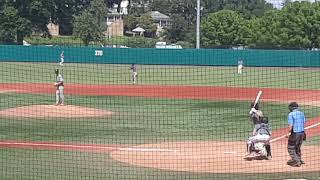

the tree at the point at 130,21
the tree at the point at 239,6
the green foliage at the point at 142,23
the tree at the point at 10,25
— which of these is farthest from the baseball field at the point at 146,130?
the tree at the point at 239,6

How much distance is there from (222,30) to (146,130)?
142 ft

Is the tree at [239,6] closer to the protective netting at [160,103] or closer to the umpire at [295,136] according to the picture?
the protective netting at [160,103]

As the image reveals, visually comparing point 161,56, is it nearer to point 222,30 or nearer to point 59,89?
point 222,30

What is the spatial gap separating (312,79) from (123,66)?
1565cm

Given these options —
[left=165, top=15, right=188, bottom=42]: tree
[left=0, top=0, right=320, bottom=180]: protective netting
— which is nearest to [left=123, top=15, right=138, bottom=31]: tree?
[left=165, top=15, right=188, bottom=42]: tree

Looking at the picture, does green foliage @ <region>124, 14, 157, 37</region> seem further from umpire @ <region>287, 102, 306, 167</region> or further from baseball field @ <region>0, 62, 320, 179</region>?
umpire @ <region>287, 102, 306, 167</region>

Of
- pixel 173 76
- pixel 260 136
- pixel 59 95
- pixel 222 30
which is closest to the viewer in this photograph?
pixel 260 136

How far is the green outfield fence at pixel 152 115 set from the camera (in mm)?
12945

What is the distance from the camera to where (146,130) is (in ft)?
62.6

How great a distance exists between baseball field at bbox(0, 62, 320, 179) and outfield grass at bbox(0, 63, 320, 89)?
518mm

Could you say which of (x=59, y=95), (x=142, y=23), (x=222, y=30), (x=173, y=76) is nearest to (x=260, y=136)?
(x=59, y=95)

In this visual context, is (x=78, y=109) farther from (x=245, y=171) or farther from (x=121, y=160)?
(x=245, y=171)

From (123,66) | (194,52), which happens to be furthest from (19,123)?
(123,66)

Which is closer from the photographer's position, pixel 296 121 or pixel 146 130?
pixel 296 121
